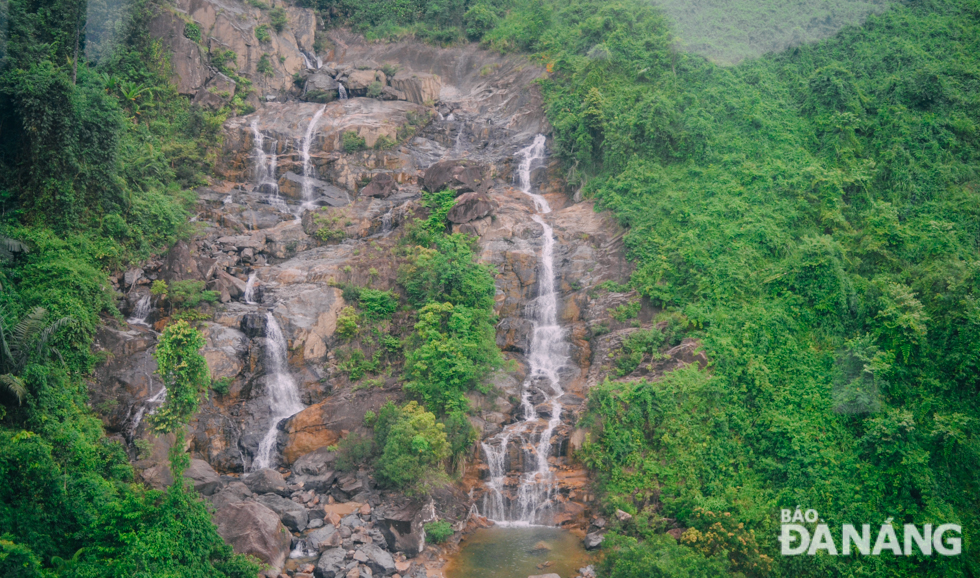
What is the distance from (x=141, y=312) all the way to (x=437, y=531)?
56.8ft

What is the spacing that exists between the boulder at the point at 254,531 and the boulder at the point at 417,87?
3501 centimetres

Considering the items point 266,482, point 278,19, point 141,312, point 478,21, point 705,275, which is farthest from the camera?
point 478,21

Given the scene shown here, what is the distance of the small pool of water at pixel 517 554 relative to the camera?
813 inches

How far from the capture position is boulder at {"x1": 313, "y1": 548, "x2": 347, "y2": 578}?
1983 centimetres

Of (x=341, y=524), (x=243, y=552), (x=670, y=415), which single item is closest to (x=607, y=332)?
(x=670, y=415)

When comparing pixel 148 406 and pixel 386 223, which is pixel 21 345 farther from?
pixel 386 223

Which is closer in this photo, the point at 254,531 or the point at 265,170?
the point at 254,531

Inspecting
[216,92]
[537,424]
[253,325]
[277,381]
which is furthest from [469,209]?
→ [216,92]

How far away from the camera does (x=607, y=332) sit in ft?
97.5

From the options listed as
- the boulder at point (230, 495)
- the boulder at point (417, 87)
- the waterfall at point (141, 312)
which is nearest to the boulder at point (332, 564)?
the boulder at point (230, 495)

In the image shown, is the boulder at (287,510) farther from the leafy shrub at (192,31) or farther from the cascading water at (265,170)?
the leafy shrub at (192,31)

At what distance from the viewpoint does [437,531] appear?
2195 centimetres

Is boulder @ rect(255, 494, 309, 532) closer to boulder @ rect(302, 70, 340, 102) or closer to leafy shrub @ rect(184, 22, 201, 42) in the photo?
boulder @ rect(302, 70, 340, 102)

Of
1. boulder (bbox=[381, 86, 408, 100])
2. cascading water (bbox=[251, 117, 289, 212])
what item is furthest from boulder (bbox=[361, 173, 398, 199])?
boulder (bbox=[381, 86, 408, 100])
